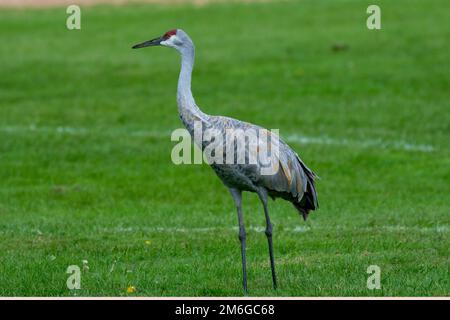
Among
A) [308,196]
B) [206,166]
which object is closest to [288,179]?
[308,196]

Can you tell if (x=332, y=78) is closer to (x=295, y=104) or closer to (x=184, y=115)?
(x=295, y=104)

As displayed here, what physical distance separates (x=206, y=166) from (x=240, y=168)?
25.4ft

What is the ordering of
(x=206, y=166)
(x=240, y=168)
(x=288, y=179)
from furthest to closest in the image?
1. (x=206, y=166)
2. (x=288, y=179)
3. (x=240, y=168)

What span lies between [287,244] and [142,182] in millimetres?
4931

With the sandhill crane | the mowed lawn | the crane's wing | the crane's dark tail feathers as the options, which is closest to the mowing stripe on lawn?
the mowed lawn

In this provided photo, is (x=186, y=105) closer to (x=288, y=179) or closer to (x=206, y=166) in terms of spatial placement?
(x=288, y=179)

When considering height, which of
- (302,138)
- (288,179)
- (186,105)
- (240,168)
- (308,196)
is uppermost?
(186,105)

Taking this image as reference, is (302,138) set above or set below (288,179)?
below

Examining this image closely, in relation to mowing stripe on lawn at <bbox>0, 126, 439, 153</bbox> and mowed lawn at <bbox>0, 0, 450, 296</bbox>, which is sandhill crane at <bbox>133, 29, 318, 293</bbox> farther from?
mowing stripe on lawn at <bbox>0, 126, 439, 153</bbox>

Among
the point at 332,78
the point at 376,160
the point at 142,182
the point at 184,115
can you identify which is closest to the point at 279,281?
the point at 184,115

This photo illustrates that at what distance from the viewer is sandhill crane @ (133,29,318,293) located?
962 cm

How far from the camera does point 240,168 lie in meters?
9.70

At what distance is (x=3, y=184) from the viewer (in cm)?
1642

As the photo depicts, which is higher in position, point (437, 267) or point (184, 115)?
point (184, 115)
